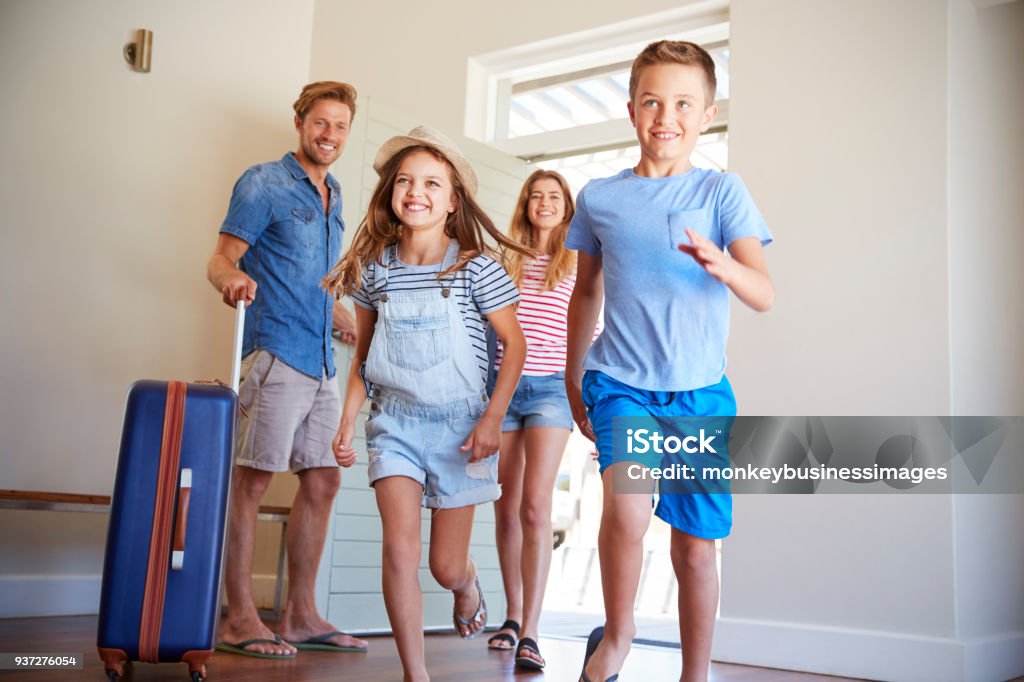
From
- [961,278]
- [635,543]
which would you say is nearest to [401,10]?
[961,278]

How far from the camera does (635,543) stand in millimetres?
1823

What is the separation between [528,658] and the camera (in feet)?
8.52

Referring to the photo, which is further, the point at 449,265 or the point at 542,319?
the point at 542,319

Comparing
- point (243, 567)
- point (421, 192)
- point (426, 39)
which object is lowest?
point (243, 567)

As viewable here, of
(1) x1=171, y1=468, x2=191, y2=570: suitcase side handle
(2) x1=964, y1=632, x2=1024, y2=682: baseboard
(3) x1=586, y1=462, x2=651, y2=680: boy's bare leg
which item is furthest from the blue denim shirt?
(2) x1=964, y1=632, x2=1024, y2=682: baseboard

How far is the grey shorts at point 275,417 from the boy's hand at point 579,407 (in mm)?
1000

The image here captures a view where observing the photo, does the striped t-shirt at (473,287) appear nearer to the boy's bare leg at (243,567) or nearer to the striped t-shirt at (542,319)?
the striped t-shirt at (542,319)

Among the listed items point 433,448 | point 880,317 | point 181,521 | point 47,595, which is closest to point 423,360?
point 433,448

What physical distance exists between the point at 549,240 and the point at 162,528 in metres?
1.60

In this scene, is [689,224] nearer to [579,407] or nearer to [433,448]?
[579,407]

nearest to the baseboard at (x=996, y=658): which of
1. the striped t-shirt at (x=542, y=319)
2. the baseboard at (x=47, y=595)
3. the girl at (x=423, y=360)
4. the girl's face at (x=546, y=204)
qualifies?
the striped t-shirt at (x=542, y=319)

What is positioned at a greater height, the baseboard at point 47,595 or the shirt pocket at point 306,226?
the shirt pocket at point 306,226

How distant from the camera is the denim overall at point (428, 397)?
6.63 ft

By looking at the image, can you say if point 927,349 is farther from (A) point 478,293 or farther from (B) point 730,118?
(A) point 478,293
